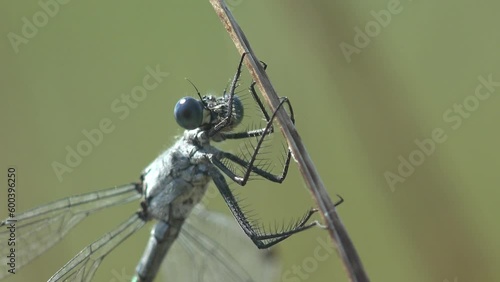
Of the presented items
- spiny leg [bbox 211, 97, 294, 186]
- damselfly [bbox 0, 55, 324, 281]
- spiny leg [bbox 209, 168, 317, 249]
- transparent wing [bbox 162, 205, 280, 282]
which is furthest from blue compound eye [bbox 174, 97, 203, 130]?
transparent wing [bbox 162, 205, 280, 282]

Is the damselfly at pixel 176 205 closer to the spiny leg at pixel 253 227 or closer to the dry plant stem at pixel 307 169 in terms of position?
the spiny leg at pixel 253 227

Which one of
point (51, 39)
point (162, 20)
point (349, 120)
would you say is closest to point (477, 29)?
point (349, 120)

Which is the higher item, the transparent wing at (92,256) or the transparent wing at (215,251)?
the transparent wing at (92,256)

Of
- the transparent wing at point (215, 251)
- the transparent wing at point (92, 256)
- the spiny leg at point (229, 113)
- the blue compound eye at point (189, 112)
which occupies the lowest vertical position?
the transparent wing at point (215, 251)

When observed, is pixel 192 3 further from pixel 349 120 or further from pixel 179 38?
pixel 349 120

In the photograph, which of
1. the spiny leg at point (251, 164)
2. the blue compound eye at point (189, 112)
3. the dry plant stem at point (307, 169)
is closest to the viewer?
the dry plant stem at point (307, 169)

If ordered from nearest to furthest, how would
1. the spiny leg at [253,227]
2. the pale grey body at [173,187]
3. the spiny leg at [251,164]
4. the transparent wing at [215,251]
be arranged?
the spiny leg at [251,164]
the spiny leg at [253,227]
the pale grey body at [173,187]
the transparent wing at [215,251]

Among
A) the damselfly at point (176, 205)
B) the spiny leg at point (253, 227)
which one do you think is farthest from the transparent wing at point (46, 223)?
the spiny leg at point (253, 227)

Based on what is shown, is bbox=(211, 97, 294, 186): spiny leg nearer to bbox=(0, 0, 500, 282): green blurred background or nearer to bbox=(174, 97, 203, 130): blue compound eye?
bbox=(174, 97, 203, 130): blue compound eye

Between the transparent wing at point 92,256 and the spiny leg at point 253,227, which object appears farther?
the transparent wing at point 92,256
